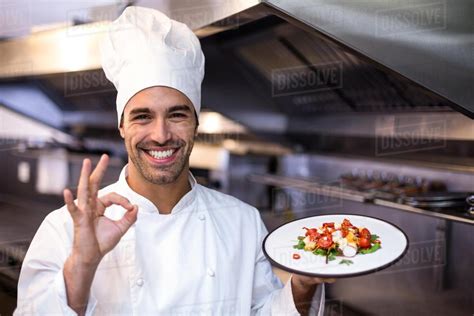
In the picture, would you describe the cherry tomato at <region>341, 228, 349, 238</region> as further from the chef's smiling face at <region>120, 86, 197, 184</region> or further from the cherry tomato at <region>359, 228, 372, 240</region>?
the chef's smiling face at <region>120, 86, 197, 184</region>

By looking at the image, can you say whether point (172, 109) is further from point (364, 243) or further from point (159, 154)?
point (364, 243)

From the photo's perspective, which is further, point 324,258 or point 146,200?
point 146,200

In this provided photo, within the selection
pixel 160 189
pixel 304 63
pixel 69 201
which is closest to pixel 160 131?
pixel 160 189

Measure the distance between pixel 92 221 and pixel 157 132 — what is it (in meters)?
0.31

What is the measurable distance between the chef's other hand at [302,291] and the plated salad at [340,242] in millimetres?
74

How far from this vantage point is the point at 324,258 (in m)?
1.28

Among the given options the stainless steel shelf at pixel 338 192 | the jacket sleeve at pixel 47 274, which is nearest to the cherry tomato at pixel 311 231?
the jacket sleeve at pixel 47 274

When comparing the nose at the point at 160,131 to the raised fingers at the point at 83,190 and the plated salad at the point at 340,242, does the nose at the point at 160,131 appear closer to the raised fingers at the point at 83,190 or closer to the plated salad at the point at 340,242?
the raised fingers at the point at 83,190

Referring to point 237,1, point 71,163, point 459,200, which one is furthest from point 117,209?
point 71,163

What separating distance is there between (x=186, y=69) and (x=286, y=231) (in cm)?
55

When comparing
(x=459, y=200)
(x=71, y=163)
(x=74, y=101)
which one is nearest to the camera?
(x=459, y=200)

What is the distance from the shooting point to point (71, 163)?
4.46 m

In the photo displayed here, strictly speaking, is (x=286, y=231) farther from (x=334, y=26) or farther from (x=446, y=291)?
(x=446, y=291)

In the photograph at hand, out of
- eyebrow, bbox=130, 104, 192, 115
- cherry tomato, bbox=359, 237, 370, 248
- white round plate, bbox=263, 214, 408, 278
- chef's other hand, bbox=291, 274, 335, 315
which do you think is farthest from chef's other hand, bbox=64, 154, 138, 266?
cherry tomato, bbox=359, 237, 370, 248
